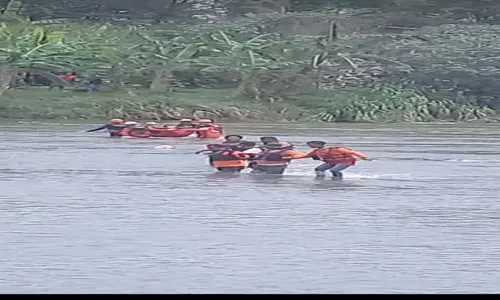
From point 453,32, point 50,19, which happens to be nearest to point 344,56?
point 453,32

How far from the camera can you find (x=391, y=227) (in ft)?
7.97

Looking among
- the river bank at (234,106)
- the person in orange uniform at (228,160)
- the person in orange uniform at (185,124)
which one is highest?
the river bank at (234,106)

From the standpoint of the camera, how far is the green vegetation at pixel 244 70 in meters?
2.52

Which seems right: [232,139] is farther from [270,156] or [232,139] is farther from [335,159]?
[335,159]

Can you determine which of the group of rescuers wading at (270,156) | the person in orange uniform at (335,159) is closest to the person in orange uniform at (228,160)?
the group of rescuers wading at (270,156)

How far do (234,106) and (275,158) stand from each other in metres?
0.13

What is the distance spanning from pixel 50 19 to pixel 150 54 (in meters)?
0.21

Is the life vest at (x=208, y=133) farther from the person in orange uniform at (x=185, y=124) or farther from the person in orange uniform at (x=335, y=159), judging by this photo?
the person in orange uniform at (x=335, y=159)

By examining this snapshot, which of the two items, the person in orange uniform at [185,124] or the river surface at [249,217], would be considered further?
the person in orange uniform at [185,124]

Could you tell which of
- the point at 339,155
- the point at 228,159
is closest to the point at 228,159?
the point at 228,159

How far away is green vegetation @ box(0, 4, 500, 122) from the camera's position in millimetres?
2523

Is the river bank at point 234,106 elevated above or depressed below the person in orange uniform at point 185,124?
above

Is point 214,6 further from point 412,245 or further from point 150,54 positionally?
point 412,245

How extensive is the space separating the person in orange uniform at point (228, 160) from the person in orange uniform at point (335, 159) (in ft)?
0.45
